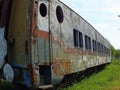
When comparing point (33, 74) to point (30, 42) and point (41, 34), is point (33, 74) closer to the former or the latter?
point (30, 42)

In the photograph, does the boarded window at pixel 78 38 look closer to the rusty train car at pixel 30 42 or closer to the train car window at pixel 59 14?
the train car window at pixel 59 14

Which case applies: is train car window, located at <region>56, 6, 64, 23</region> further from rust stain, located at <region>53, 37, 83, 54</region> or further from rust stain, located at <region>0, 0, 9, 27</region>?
rust stain, located at <region>0, 0, 9, 27</region>

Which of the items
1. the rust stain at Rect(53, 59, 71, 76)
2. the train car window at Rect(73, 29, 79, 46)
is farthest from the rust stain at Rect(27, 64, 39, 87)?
the train car window at Rect(73, 29, 79, 46)

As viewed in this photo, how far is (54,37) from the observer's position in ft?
28.9

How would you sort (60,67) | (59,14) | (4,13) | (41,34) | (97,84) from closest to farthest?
(41,34) < (4,13) < (60,67) < (59,14) < (97,84)

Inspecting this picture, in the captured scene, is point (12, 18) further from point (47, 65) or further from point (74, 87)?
point (74, 87)

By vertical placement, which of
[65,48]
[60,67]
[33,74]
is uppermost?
[65,48]

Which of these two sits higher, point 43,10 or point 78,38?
point 43,10

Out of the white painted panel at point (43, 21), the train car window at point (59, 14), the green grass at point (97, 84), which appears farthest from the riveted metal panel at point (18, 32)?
the green grass at point (97, 84)

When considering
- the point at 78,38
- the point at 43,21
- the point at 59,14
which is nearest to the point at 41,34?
the point at 43,21

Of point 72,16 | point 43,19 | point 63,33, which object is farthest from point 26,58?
point 72,16

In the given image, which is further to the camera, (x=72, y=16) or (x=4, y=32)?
(x=72, y=16)

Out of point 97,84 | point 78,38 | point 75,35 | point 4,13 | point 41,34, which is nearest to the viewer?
point 41,34

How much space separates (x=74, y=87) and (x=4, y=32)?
4742 mm
